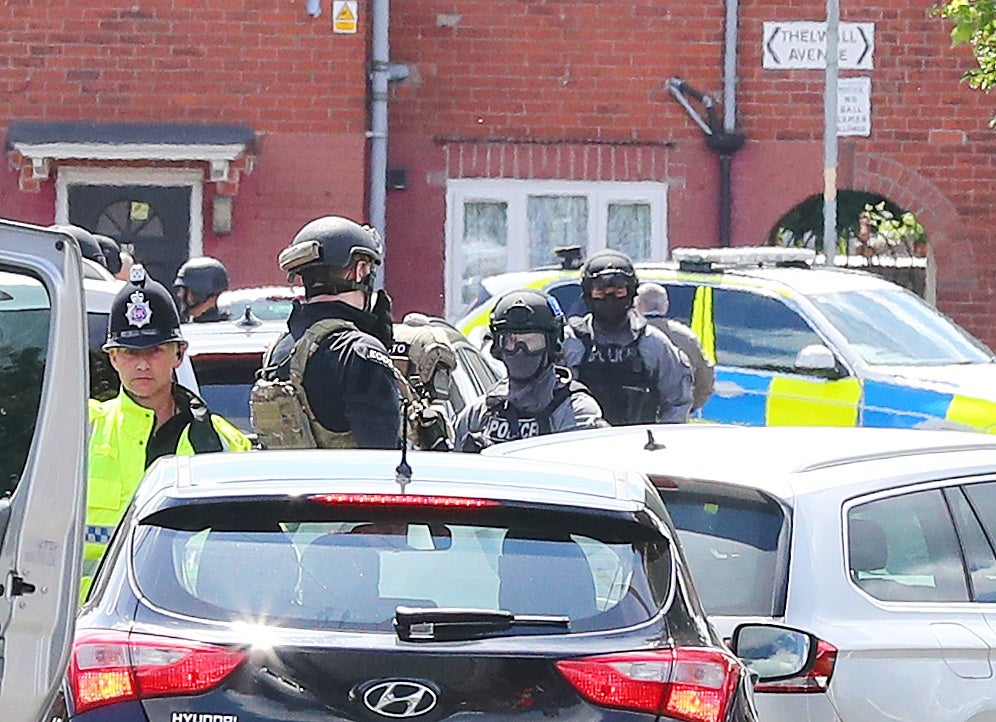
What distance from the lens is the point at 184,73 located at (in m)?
17.2

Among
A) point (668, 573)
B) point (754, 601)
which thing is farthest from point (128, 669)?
point (754, 601)

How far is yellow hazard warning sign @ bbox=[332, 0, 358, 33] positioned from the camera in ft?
56.3

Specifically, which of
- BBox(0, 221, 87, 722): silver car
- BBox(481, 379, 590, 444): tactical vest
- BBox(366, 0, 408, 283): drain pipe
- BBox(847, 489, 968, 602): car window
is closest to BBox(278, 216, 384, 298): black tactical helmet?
BBox(481, 379, 590, 444): tactical vest

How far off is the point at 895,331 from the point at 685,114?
20.3 feet

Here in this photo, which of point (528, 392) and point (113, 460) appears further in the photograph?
point (528, 392)

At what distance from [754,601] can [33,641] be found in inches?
75.7

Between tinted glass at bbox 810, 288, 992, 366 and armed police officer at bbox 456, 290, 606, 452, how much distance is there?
4.80 m

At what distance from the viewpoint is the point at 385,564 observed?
409 centimetres

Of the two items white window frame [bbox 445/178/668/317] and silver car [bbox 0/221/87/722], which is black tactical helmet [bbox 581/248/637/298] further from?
white window frame [bbox 445/178/668/317]

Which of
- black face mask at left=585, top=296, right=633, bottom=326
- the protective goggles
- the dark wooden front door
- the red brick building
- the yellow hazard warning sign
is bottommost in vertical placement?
the protective goggles

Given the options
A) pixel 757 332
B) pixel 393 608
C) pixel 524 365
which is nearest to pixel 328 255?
pixel 524 365

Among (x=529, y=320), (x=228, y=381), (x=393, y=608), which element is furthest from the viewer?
(x=228, y=381)

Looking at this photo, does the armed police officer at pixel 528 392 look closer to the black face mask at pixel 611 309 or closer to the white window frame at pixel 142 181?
the black face mask at pixel 611 309

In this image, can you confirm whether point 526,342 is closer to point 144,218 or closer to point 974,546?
point 974,546
